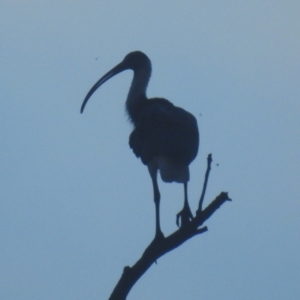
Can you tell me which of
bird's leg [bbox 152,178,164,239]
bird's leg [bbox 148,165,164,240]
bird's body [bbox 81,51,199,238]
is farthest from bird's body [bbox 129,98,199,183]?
bird's leg [bbox 152,178,164,239]

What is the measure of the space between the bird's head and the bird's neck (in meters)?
0.10

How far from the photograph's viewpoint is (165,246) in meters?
6.44

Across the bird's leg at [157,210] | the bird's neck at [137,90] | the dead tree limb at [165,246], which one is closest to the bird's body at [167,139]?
the bird's leg at [157,210]

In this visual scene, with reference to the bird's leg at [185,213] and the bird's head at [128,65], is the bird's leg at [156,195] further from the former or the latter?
the bird's head at [128,65]

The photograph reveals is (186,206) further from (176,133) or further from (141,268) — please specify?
(141,268)

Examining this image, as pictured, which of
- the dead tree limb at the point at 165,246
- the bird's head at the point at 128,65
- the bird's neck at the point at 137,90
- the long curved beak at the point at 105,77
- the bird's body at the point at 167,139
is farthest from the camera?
the long curved beak at the point at 105,77

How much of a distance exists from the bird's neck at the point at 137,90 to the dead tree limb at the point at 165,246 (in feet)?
15.4

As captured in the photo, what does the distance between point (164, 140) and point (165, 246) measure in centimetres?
296

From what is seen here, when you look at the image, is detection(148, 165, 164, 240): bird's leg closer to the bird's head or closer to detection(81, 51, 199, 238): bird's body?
detection(81, 51, 199, 238): bird's body

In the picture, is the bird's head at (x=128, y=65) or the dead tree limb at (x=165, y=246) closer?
the dead tree limb at (x=165, y=246)

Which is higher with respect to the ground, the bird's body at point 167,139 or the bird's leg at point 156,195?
the bird's body at point 167,139

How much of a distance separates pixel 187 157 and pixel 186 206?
0.78 metres

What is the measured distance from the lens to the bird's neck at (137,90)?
36.9 feet

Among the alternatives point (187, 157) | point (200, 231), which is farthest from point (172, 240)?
point (187, 157)
